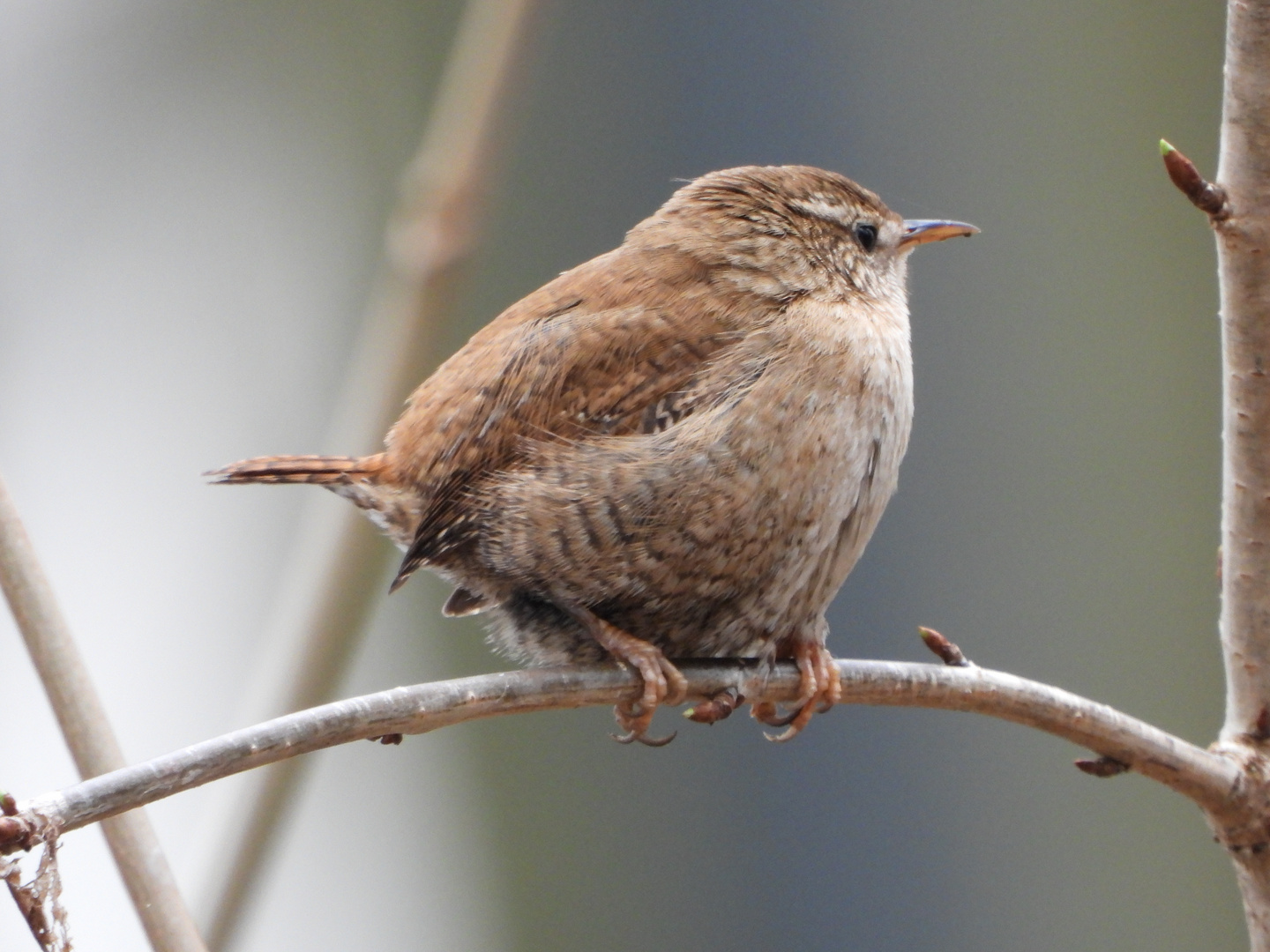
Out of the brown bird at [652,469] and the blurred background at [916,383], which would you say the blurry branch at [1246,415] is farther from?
the blurred background at [916,383]

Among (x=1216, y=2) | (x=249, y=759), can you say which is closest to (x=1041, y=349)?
(x=1216, y=2)

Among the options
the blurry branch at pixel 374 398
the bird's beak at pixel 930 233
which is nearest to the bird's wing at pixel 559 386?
the blurry branch at pixel 374 398

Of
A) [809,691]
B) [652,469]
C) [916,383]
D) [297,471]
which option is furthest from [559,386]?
[916,383]

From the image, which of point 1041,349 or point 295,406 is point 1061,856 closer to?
point 1041,349

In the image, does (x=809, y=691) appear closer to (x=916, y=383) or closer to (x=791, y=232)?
(x=791, y=232)

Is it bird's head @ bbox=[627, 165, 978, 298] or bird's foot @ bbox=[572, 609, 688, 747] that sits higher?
bird's head @ bbox=[627, 165, 978, 298]

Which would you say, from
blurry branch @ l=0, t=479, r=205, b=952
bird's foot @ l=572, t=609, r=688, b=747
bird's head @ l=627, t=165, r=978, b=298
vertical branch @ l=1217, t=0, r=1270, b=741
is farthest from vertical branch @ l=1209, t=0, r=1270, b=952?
blurry branch @ l=0, t=479, r=205, b=952

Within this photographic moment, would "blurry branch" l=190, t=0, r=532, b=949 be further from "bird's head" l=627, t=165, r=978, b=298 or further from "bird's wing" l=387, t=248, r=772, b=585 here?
"bird's head" l=627, t=165, r=978, b=298
